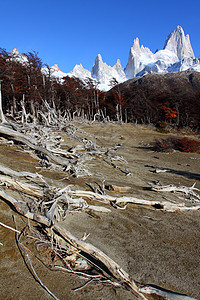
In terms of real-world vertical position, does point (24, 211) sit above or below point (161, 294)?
above

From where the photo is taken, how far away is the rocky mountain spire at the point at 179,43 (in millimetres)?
125312

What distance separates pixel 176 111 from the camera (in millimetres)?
28281

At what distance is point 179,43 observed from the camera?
5005 inches

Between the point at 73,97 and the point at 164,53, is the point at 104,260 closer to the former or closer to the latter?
the point at 73,97

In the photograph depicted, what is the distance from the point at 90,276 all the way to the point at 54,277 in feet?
1.19

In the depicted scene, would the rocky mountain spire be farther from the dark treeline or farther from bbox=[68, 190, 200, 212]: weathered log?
bbox=[68, 190, 200, 212]: weathered log

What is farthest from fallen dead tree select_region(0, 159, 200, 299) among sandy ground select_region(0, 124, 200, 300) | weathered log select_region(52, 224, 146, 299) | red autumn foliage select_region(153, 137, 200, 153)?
red autumn foliage select_region(153, 137, 200, 153)

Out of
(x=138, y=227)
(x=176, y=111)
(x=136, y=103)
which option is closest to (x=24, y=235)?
(x=138, y=227)

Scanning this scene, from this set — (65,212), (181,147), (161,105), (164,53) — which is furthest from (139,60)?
(65,212)

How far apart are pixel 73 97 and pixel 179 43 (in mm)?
136555

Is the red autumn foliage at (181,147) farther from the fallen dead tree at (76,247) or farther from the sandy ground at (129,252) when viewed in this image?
the fallen dead tree at (76,247)

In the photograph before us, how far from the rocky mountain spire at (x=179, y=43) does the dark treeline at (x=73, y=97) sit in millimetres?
100146

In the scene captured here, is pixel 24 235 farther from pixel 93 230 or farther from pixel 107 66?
pixel 107 66

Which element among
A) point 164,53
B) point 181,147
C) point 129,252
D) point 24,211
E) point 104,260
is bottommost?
point 181,147
